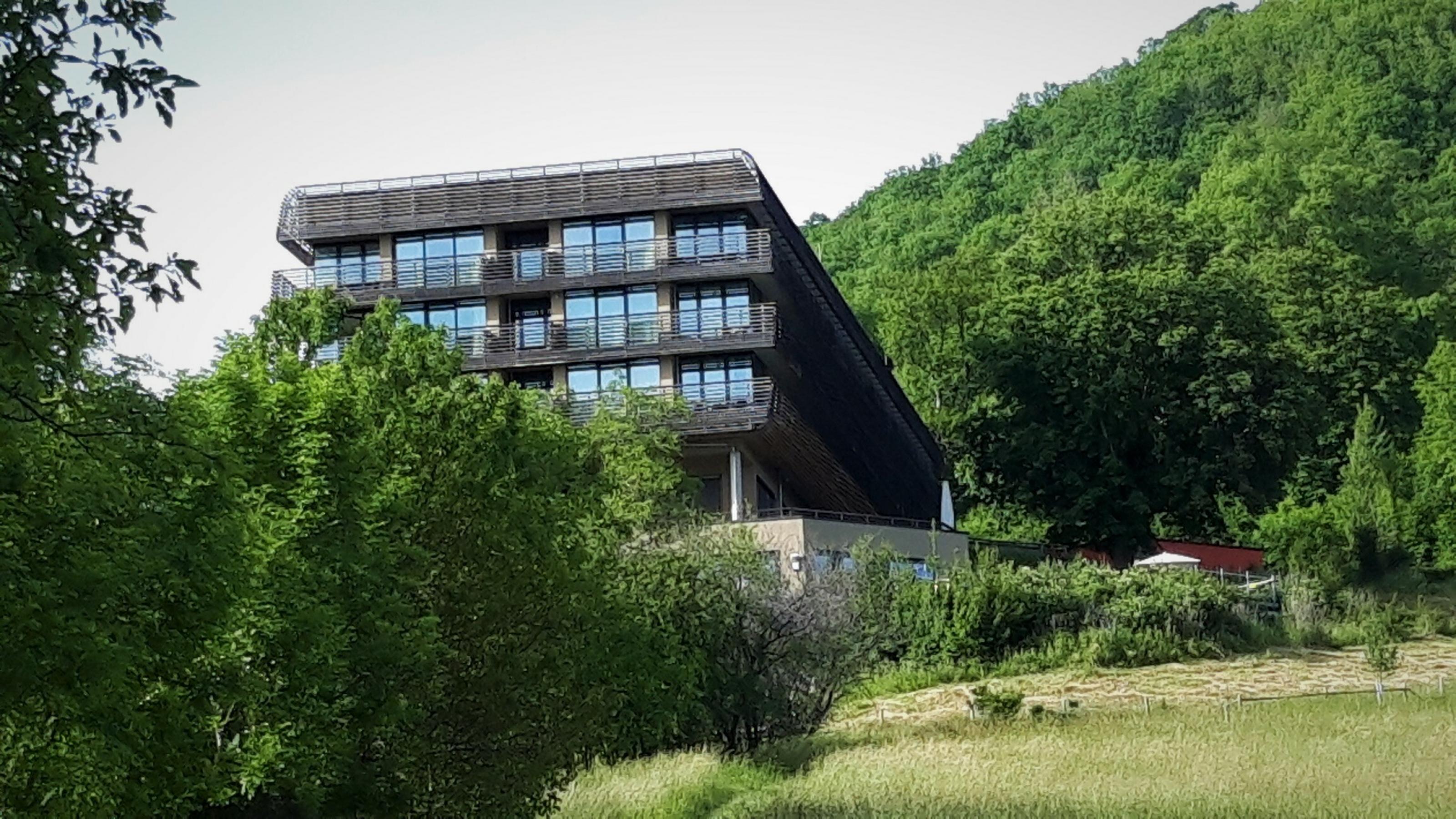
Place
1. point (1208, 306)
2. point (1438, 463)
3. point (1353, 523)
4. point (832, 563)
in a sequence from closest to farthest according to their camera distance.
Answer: point (832, 563) → point (1353, 523) → point (1208, 306) → point (1438, 463)

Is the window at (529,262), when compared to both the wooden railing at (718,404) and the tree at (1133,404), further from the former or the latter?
the tree at (1133,404)

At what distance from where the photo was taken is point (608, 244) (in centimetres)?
6325

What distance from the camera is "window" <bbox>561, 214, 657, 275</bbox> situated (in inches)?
2475

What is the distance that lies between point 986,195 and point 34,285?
367 ft

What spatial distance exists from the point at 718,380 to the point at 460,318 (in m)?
9.14

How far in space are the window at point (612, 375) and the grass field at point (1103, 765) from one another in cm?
1901

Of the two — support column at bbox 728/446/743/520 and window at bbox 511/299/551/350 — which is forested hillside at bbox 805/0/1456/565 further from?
window at bbox 511/299/551/350

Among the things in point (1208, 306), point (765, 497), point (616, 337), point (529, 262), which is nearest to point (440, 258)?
point (529, 262)

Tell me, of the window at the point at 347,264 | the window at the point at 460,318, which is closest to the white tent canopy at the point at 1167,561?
the window at the point at 460,318

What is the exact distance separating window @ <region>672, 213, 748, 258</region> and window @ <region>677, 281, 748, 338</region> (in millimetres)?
1051

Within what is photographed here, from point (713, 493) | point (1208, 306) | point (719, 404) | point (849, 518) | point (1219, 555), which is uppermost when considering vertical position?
point (1208, 306)

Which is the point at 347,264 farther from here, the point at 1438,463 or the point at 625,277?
the point at 1438,463

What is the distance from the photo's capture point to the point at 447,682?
23.2 meters

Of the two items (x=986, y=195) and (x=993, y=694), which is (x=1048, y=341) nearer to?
(x=993, y=694)
